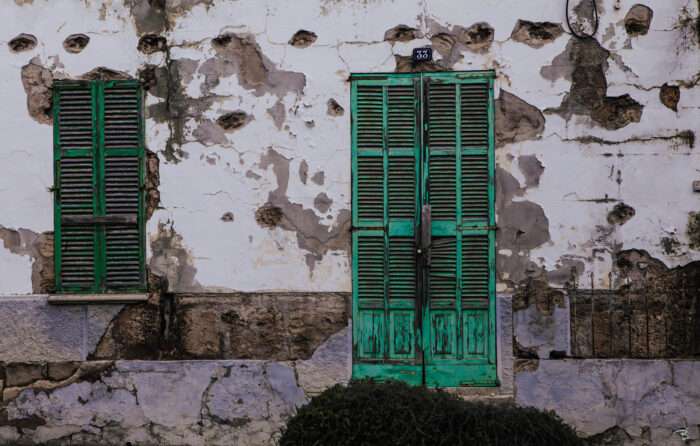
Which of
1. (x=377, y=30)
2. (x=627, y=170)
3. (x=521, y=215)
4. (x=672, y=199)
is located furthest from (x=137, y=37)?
(x=672, y=199)

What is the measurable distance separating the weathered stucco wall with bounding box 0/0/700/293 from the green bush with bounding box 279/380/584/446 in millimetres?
1752

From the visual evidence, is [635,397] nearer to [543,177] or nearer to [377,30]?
[543,177]

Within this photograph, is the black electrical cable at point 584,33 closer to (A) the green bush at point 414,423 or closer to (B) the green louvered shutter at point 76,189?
(A) the green bush at point 414,423

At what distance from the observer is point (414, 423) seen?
159 inches

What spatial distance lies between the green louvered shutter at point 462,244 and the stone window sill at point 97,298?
215 cm

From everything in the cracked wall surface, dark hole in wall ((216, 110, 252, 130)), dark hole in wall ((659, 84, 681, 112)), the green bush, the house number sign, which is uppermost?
the house number sign

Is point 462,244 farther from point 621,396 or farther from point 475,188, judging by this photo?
point 621,396

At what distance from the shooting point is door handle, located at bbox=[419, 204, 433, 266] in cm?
573

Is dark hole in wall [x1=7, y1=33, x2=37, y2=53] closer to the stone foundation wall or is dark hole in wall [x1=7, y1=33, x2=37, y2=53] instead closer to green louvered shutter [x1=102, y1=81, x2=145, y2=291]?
green louvered shutter [x1=102, y1=81, x2=145, y2=291]

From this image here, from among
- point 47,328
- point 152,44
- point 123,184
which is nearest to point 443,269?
point 123,184

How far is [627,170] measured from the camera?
578cm

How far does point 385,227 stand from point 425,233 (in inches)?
12.0

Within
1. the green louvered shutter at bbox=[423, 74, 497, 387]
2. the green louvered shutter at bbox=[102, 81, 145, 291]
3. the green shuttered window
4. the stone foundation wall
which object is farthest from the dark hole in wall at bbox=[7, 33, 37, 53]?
the stone foundation wall

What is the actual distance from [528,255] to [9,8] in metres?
4.32
